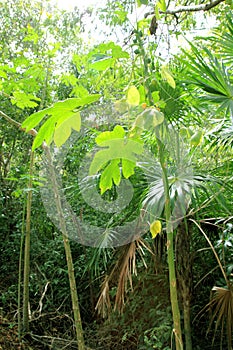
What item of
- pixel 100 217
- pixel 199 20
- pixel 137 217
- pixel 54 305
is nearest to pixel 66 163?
pixel 100 217

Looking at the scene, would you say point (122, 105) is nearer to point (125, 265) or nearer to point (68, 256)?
point (68, 256)

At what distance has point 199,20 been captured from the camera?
4.40 m

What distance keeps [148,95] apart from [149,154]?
50.3 inches

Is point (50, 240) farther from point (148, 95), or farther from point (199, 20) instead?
point (148, 95)

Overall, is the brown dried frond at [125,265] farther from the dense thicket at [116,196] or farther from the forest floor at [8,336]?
the forest floor at [8,336]

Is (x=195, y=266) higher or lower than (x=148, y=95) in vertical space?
lower

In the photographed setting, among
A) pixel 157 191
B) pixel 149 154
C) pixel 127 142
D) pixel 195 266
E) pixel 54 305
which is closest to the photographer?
pixel 127 142

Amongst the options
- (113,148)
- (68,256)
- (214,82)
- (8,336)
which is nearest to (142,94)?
(113,148)

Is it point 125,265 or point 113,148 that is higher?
point 113,148

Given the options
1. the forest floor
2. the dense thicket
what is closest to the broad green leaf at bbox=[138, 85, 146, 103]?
the dense thicket

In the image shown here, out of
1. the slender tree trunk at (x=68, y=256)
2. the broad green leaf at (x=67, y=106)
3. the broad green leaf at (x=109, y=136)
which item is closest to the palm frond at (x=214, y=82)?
the broad green leaf at (x=109, y=136)

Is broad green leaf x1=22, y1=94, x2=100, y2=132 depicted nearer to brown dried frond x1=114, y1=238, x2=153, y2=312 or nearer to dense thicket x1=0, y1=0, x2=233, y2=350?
dense thicket x1=0, y1=0, x2=233, y2=350

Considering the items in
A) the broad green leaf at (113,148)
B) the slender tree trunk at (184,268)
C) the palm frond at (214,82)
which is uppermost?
the palm frond at (214,82)

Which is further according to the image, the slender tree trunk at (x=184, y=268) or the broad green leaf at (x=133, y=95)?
the slender tree trunk at (x=184, y=268)
